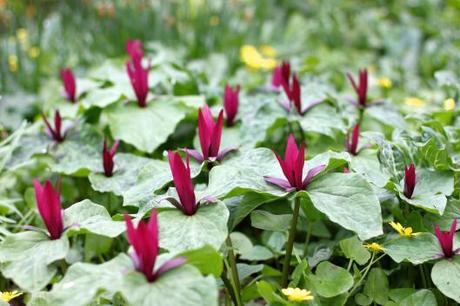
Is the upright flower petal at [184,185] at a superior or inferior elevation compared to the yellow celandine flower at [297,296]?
superior

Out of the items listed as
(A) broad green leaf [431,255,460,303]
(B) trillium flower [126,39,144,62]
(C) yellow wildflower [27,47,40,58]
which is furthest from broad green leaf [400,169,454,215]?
(C) yellow wildflower [27,47,40,58]

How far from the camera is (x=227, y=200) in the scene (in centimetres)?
145

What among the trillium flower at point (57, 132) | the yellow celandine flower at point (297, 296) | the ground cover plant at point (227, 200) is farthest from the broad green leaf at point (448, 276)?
the trillium flower at point (57, 132)

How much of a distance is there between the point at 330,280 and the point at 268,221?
8.2 inches

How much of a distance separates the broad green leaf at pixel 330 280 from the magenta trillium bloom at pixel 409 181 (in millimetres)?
262

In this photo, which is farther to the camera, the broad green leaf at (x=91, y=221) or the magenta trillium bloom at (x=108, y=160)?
the magenta trillium bloom at (x=108, y=160)

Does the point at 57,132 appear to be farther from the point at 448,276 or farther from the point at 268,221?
the point at 448,276

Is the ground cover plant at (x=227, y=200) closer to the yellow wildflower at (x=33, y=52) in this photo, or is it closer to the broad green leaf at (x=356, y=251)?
the broad green leaf at (x=356, y=251)

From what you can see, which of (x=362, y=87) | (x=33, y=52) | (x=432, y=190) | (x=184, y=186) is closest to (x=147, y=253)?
(x=184, y=186)

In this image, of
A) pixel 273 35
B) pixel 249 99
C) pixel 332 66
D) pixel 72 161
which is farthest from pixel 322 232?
pixel 273 35

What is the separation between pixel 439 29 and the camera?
13.1 feet

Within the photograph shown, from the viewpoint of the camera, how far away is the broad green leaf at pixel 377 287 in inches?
55.2

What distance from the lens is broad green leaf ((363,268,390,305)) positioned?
1.40 m

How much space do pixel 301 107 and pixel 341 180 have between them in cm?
63
